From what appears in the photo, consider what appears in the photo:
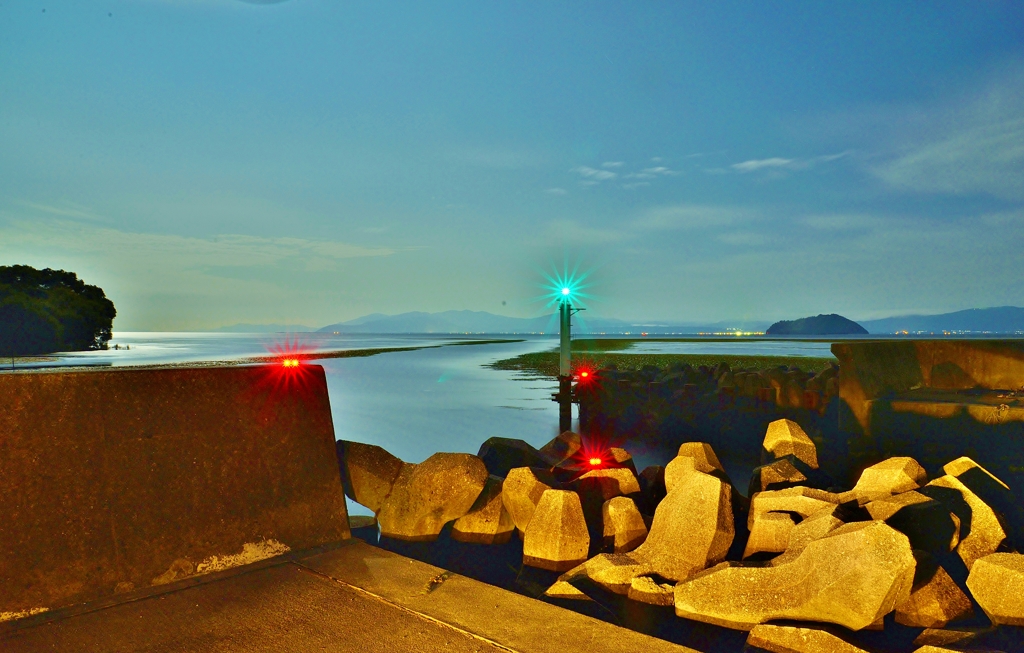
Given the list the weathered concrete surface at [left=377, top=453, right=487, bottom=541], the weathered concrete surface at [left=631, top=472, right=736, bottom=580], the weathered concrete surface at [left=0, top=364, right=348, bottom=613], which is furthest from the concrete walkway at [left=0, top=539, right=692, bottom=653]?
the weathered concrete surface at [left=377, top=453, right=487, bottom=541]

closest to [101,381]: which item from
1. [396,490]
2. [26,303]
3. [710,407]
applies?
[396,490]

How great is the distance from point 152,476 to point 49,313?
→ 84497 millimetres

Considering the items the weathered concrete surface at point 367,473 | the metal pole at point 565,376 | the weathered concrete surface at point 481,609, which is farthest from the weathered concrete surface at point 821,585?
the metal pole at point 565,376

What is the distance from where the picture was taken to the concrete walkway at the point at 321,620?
2588 mm

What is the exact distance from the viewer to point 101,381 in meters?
3.29

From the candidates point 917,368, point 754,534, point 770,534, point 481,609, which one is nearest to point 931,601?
point 770,534

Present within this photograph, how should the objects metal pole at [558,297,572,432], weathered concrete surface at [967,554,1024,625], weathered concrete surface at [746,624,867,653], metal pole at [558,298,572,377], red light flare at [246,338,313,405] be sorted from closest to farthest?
weathered concrete surface at [746,624,867,653]
weathered concrete surface at [967,554,1024,625]
red light flare at [246,338,313,405]
metal pole at [558,297,572,432]
metal pole at [558,298,572,377]

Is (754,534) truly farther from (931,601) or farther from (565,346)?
(565,346)

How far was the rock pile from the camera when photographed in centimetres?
349

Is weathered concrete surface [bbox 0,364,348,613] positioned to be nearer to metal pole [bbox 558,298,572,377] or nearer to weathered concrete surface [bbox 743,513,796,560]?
weathered concrete surface [bbox 743,513,796,560]

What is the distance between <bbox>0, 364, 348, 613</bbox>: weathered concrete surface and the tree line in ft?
247

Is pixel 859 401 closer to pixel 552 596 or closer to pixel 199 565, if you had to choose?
pixel 552 596

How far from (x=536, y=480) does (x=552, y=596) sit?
1295 mm

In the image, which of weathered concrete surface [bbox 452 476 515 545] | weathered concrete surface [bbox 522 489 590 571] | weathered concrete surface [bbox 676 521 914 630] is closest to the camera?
weathered concrete surface [bbox 676 521 914 630]
